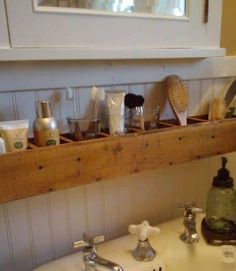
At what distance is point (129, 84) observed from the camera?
81cm

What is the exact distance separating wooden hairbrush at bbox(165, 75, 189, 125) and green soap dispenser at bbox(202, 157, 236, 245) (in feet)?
0.59

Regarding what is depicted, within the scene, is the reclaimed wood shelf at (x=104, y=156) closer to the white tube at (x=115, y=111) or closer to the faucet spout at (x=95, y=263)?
the white tube at (x=115, y=111)

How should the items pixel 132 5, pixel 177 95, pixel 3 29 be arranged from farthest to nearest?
1. pixel 177 95
2. pixel 132 5
3. pixel 3 29

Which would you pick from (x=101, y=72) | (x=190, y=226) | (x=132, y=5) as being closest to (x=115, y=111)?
(x=101, y=72)

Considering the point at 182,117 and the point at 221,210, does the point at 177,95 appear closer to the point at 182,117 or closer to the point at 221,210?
the point at 182,117

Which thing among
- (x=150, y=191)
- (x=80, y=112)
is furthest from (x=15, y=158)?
(x=150, y=191)

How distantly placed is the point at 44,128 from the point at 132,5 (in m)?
0.36

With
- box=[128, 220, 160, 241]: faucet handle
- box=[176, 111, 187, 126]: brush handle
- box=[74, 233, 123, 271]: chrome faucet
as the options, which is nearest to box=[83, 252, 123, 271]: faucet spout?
box=[74, 233, 123, 271]: chrome faucet

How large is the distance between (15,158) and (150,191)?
483mm

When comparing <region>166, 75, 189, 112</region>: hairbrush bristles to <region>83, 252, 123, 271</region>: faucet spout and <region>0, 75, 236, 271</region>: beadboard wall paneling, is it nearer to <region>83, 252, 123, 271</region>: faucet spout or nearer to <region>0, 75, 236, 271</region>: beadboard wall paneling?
<region>0, 75, 236, 271</region>: beadboard wall paneling

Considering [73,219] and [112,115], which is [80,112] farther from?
[73,219]

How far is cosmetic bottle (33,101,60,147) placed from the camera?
0.63m

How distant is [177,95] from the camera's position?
0.81m

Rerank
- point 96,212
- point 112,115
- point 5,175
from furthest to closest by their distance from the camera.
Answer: point 96,212 → point 112,115 → point 5,175
